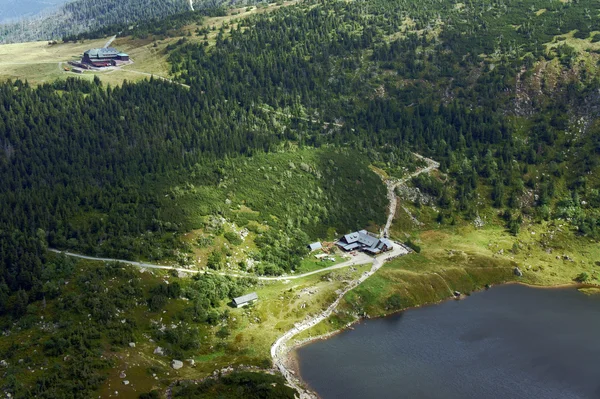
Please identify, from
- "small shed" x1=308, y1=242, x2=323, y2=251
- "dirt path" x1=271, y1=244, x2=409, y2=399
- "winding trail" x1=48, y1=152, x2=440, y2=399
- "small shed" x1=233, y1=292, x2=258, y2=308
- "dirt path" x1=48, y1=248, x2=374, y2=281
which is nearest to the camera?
"dirt path" x1=271, y1=244, x2=409, y2=399

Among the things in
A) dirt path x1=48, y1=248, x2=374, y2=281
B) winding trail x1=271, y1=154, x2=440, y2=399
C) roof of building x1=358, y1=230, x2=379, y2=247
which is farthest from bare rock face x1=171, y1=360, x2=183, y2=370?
roof of building x1=358, y1=230, x2=379, y2=247

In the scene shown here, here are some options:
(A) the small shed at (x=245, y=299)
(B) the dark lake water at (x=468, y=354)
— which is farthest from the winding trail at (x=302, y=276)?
(A) the small shed at (x=245, y=299)

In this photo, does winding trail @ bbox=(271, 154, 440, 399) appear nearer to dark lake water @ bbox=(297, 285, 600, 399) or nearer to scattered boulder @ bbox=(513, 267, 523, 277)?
dark lake water @ bbox=(297, 285, 600, 399)

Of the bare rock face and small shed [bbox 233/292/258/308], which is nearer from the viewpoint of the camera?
the bare rock face

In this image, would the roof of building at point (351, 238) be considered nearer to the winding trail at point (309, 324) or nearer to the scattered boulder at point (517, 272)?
the winding trail at point (309, 324)

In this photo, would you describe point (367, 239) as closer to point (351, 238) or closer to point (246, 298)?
point (351, 238)

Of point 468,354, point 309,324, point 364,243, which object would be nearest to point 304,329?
point 309,324

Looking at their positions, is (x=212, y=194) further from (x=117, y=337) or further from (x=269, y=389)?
(x=269, y=389)
